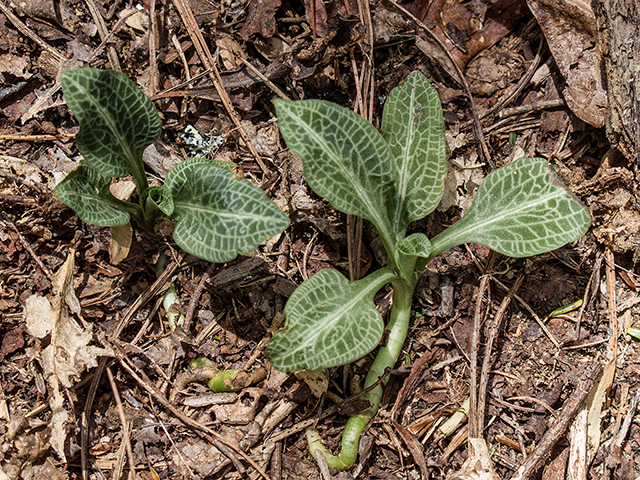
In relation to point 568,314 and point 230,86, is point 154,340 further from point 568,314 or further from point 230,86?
point 568,314

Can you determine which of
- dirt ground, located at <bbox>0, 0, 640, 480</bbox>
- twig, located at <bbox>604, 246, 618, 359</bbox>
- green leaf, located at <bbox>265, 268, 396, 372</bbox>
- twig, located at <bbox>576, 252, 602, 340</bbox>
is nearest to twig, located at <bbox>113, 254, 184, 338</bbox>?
dirt ground, located at <bbox>0, 0, 640, 480</bbox>

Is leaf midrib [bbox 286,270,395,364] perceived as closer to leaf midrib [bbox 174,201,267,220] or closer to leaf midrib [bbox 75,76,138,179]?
leaf midrib [bbox 174,201,267,220]

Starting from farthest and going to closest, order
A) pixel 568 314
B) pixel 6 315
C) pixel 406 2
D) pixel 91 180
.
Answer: pixel 406 2 → pixel 568 314 → pixel 6 315 → pixel 91 180

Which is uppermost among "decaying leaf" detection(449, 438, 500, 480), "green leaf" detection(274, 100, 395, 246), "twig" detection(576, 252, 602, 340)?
"green leaf" detection(274, 100, 395, 246)

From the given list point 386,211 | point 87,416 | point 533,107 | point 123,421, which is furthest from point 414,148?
point 87,416

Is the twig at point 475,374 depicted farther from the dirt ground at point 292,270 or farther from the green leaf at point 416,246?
the green leaf at point 416,246

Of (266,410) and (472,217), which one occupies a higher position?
(472,217)

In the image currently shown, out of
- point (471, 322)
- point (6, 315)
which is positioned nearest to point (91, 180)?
point (6, 315)
